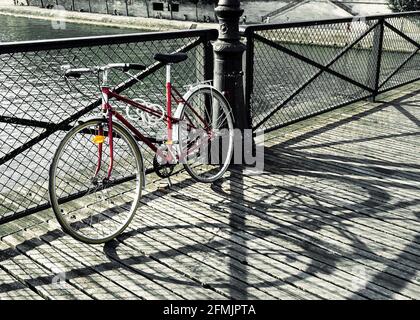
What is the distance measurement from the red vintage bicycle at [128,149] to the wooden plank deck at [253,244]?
0.55ft

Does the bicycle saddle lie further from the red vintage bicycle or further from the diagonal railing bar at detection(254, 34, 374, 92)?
the diagonal railing bar at detection(254, 34, 374, 92)

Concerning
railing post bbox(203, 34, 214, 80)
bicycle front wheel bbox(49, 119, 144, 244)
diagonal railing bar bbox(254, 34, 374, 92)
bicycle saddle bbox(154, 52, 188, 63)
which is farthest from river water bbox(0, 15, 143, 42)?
bicycle saddle bbox(154, 52, 188, 63)

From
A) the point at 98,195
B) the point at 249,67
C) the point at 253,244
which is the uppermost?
the point at 249,67

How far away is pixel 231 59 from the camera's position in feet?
15.7

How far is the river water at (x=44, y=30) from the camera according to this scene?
37031mm

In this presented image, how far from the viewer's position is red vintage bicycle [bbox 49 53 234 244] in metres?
3.40

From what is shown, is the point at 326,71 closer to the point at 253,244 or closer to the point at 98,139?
Result: the point at 253,244

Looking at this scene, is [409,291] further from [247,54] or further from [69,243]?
[247,54]

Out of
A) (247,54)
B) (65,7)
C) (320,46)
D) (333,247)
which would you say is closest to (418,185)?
(333,247)

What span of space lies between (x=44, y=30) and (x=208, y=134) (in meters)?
40.4

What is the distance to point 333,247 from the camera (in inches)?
137

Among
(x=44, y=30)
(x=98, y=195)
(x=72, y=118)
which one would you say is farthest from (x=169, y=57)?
(x=44, y=30)
